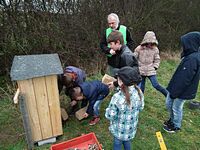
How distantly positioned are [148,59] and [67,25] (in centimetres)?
265

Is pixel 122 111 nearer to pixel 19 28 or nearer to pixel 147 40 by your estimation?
pixel 147 40

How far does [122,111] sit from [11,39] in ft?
12.1

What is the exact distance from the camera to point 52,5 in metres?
5.48

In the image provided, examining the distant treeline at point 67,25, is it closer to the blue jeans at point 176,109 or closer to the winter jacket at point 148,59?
the winter jacket at point 148,59

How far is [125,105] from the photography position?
2354mm

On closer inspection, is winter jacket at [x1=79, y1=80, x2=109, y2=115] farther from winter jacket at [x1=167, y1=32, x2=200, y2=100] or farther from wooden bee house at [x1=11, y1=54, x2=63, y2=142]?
winter jacket at [x1=167, y1=32, x2=200, y2=100]

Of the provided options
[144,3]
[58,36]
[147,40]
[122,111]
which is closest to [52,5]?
[58,36]

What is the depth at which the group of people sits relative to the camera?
2371 millimetres

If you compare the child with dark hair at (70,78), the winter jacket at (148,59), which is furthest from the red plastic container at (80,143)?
the winter jacket at (148,59)

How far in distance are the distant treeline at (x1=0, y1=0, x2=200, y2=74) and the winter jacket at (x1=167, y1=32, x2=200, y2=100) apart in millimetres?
3377

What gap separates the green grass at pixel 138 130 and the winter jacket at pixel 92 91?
0.41 metres

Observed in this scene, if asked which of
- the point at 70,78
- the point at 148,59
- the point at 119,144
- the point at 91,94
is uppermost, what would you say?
the point at 148,59

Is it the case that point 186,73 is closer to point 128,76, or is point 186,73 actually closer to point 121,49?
point 121,49

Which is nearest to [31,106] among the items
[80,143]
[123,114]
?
[80,143]
